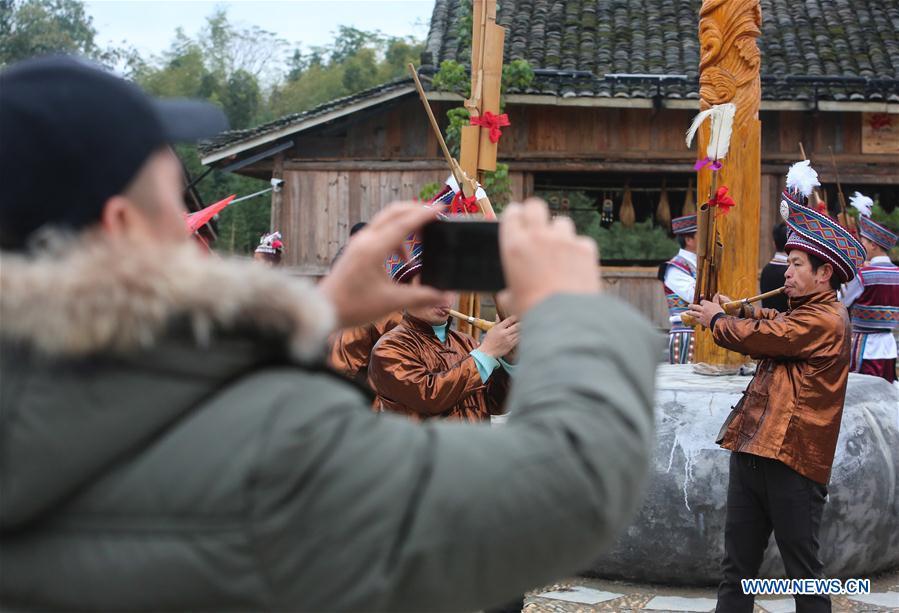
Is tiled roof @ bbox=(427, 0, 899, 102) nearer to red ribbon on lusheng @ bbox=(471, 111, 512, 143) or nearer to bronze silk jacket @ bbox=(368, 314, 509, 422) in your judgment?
red ribbon on lusheng @ bbox=(471, 111, 512, 143)

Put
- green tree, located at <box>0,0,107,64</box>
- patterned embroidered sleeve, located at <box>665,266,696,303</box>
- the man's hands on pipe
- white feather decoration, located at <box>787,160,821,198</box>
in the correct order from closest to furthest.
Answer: the man's hands on pipe
white feather decoration, located at <box>787,160,821,198</box>
patterned embroidered sleeve, located at <box>665,266,696,303</box>
green tree, located at <box>0,0,107,64</box>

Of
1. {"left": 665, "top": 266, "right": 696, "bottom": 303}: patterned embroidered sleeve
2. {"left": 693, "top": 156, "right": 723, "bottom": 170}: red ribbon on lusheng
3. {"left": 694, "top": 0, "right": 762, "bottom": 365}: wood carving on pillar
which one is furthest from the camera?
{"left": 665, "top": 266, "right": 696, "bottom": 303}: patterned embroidered sleeve

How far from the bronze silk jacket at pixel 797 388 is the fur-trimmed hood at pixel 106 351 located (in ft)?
12.2

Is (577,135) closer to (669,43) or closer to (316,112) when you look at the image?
(669,43)

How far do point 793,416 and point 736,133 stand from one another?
2.49m

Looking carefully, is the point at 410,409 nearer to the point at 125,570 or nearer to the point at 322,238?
the point at 125,570

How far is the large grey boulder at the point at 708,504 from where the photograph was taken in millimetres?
5281

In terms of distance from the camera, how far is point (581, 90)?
1149 centimetres

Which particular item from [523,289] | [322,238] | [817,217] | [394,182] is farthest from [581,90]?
[523,289]

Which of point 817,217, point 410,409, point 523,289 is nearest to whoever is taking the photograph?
point 523,289

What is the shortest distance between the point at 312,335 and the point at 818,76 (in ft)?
39.4

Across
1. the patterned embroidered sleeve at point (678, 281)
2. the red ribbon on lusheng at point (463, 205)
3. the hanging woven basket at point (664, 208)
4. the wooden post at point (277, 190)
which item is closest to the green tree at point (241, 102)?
the wooden post at point (277, 190)

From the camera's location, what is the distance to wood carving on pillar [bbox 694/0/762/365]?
6160 millimetres

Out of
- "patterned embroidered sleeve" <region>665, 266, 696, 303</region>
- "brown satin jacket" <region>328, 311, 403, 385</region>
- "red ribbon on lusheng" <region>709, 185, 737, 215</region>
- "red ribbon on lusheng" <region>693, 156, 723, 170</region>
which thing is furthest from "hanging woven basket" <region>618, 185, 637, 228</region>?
"brown satin jacket" <region>328, 311, 403, 385</region>
